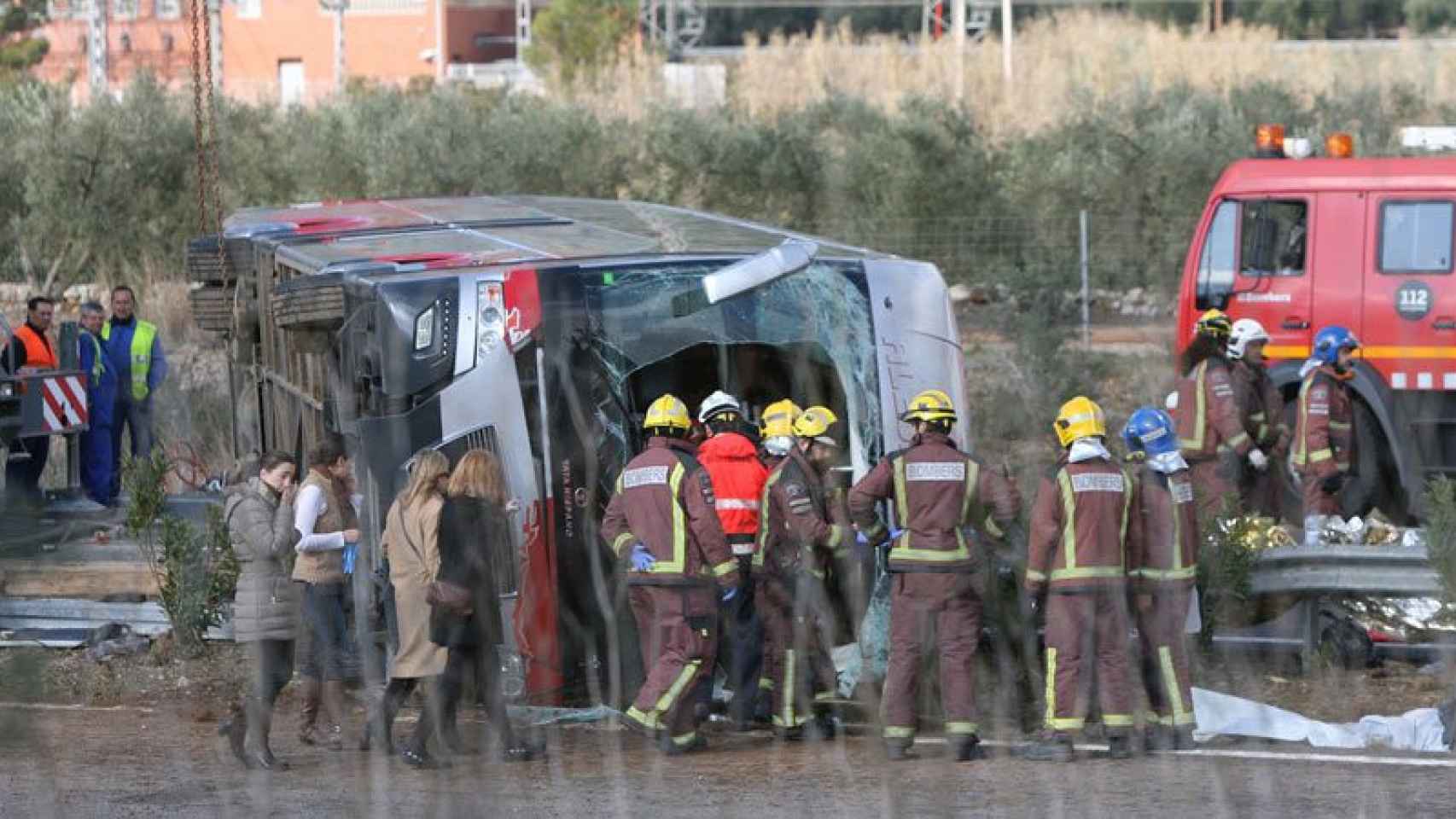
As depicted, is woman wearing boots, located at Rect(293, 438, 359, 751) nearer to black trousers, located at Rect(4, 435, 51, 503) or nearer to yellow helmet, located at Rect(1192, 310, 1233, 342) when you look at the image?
yellow helmet, located at Rect(1192, 310, 1233, 342)

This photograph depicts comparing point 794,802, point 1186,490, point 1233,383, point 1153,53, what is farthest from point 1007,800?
point 1153,53

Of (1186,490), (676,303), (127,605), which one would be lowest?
(127,605)

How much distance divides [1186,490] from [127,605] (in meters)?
5.79

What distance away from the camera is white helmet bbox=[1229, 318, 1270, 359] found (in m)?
13.1

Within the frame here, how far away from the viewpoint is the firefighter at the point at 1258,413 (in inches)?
505

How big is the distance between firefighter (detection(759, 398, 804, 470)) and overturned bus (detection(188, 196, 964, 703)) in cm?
39

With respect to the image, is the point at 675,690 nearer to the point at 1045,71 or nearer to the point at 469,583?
the point at 469,583

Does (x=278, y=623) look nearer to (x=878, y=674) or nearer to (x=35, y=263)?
(x=878, y=674)

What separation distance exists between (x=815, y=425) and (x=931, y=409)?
2.40 feet

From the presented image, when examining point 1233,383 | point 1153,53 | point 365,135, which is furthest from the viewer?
point 1153,53

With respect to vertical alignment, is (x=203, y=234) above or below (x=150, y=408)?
above

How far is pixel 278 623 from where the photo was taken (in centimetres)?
908

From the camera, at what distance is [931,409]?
9102 mm

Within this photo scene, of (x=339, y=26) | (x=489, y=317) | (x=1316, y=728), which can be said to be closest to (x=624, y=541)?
(x=489, y=317)
